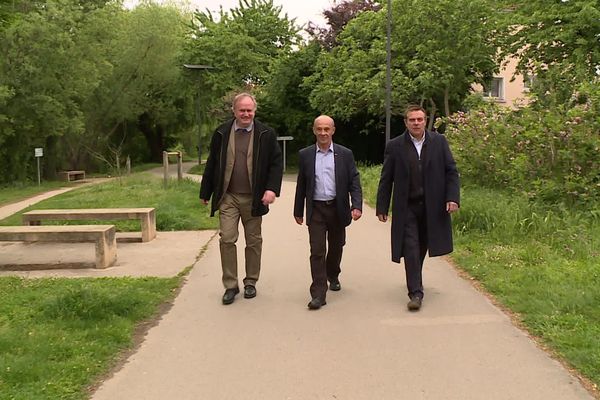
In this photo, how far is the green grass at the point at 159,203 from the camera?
432 inches

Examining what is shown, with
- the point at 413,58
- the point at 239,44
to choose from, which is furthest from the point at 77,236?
the point at 239,44

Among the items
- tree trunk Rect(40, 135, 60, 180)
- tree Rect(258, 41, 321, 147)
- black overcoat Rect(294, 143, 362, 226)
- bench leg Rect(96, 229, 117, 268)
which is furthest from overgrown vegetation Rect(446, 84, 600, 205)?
tree trunk Rect(40, 135, 60, 180)

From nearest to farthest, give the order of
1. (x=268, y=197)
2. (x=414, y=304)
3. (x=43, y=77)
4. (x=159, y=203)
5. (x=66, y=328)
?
(x=66, y=328)
(x=414, y=304)
(x=268, y=197)
(x=159, y=203)
(x=43, y=77)

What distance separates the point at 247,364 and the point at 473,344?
1.59 meters

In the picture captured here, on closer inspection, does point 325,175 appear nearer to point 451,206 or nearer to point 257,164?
point 257,164

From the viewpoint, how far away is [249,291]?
5.99 meters

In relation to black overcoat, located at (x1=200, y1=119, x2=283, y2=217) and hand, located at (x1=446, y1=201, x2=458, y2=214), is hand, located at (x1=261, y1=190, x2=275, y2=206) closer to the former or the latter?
black overcoat, located at (x1=200, y1=119, x2=283, y2=217)

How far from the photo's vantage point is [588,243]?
7.26 metres

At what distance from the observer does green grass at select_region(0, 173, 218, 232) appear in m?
11.0

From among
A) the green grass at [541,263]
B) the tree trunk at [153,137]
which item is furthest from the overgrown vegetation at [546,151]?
the tree trunk at [153,137]

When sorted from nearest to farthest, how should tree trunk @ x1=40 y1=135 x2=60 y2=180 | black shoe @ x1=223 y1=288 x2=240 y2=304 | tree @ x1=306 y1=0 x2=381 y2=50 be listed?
black shoe @ x1=223 y1=288 x2=240 y2=304, tree @ x1=306 y1=0 x2=381 y2=50, tree trunk @ x1=40 y1=135 x2=60 y2=180

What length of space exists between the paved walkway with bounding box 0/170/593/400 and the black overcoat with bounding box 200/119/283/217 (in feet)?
3.20

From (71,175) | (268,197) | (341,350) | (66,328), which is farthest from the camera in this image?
(71,175)

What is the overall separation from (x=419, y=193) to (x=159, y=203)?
869 cm
